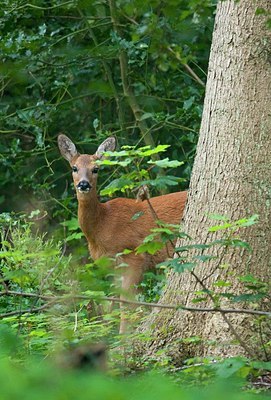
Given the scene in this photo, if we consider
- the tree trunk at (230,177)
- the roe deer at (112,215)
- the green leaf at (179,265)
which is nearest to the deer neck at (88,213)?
→ the roe deer at (112,215)

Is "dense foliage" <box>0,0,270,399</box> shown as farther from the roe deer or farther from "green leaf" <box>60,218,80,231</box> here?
the roe deer

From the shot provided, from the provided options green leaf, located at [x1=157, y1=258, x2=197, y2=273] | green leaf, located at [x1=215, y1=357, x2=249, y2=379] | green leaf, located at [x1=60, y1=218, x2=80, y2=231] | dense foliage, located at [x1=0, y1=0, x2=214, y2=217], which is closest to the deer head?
dense foliage, located at [x1=0, y1=0, x2=214, y2=217]

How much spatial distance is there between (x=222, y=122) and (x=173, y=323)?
1.21 meters

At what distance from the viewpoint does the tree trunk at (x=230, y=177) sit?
6020 mm

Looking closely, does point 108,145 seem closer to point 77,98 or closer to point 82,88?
point 77,98

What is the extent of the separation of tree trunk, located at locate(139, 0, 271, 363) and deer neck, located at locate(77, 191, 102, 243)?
12.7ft

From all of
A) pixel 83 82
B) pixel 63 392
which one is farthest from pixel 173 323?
pixel 83 82

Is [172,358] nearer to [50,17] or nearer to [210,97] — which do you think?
[210,97]

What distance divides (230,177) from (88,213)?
4.27 m

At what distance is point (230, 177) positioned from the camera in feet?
20.3

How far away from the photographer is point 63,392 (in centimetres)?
253

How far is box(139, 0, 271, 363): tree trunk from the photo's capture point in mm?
6020

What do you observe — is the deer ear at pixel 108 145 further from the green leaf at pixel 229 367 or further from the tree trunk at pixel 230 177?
the green leaf at pixel 229 367

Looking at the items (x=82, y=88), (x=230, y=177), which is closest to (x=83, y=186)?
(x=82, y=88)
